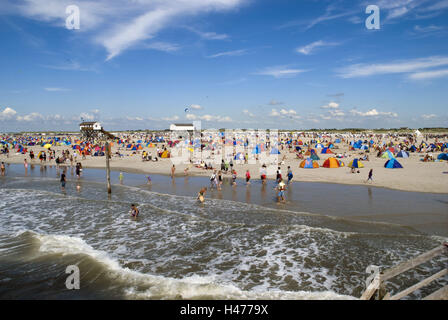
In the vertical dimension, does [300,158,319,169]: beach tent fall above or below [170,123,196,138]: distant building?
below

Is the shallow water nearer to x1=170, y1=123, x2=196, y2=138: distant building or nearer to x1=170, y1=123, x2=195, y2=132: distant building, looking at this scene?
x1=170, y1=123, x2=196, y2=138: distant building

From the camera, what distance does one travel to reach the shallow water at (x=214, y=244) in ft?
25.6

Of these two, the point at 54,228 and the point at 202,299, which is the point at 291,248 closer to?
the point at 202,299

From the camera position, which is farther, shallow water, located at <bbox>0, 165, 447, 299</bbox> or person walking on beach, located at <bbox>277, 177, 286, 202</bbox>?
person walking on beach, located at <bbox>277, 177, 286, 202</bbox>

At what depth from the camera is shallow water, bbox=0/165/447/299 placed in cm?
781

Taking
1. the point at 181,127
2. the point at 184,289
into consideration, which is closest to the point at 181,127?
the point at 181,127

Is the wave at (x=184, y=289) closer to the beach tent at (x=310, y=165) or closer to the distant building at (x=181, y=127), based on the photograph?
the beach tent at (x=310, y=165)

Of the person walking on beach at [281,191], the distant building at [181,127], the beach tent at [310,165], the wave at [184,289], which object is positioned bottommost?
the wave at [184,289]

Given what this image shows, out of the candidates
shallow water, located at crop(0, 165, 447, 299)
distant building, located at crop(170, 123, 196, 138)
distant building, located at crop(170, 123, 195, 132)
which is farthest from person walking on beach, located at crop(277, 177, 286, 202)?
distant building, located at crop(170, 123, 195, 132)

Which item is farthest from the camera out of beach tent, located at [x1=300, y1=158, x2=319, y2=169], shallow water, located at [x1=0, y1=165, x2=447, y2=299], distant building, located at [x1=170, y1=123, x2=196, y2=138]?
distant building, located at [x1=170, y1=123, x2=196, y2=138]

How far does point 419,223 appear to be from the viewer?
12016mm

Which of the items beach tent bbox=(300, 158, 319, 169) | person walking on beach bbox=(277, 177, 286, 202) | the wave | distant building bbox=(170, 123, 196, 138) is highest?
distant building bbox=(170, 123, 196, 138)

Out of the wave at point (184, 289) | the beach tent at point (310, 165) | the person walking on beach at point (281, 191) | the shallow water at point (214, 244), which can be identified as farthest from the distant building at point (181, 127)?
the wave at point (184, 289)
